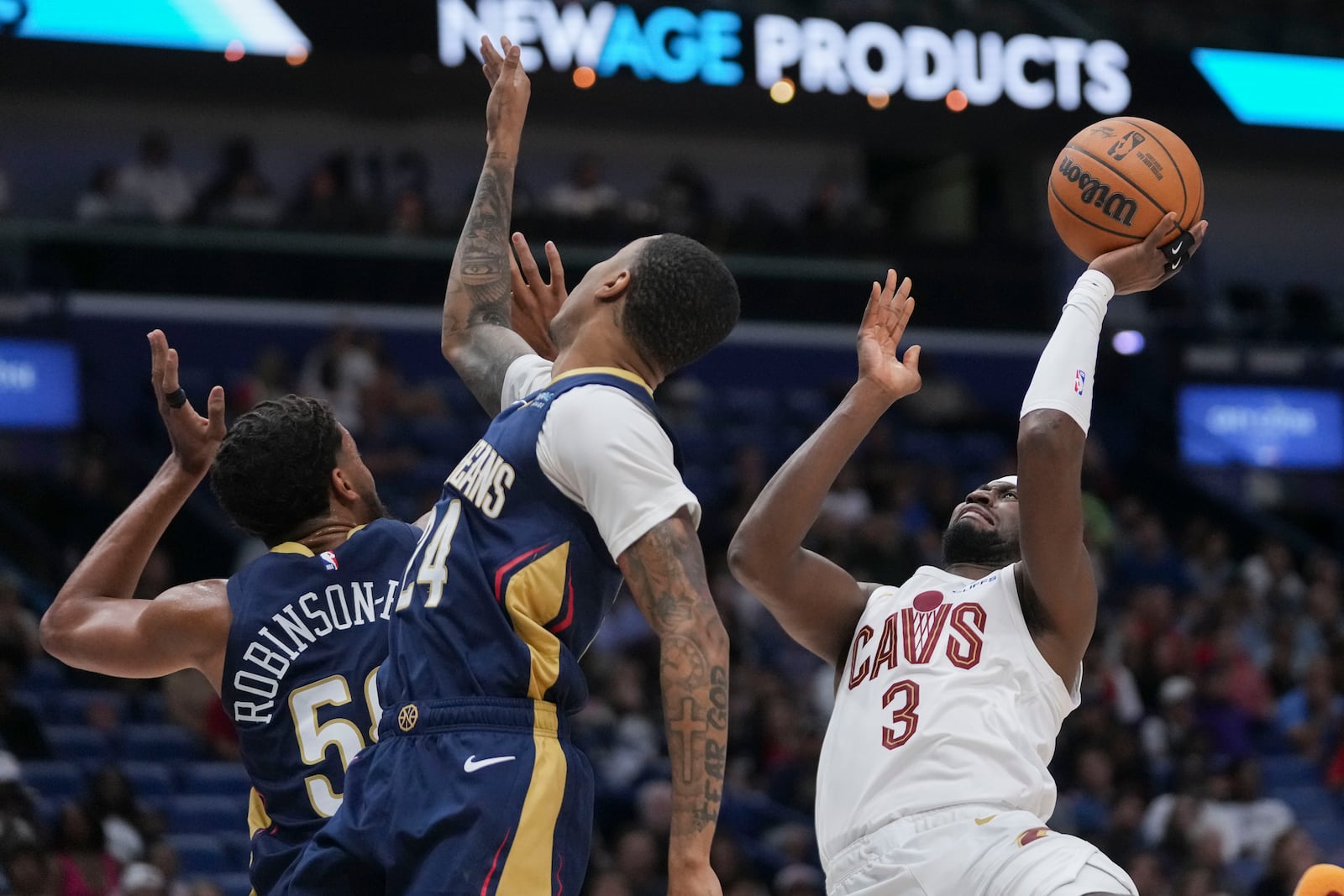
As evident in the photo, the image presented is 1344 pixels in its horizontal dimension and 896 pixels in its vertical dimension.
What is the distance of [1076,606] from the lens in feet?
13.3

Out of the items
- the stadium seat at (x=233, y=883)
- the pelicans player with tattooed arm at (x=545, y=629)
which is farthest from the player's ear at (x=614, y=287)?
the stadium seat at (x=233, y=883)

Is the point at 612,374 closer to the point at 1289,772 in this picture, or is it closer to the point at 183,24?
the point at 1289,772

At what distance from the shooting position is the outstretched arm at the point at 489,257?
412 centimetres

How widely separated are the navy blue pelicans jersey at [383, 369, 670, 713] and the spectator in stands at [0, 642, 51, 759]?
22.8ft

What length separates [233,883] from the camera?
914 cm

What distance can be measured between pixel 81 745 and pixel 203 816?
109cm

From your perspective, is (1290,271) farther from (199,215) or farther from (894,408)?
(199,215)

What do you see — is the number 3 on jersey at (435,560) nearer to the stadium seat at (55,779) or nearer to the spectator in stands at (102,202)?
the stadium seat at (55,779)

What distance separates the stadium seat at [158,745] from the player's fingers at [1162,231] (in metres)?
7.42

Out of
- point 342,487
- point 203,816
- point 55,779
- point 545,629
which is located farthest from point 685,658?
point 55,779

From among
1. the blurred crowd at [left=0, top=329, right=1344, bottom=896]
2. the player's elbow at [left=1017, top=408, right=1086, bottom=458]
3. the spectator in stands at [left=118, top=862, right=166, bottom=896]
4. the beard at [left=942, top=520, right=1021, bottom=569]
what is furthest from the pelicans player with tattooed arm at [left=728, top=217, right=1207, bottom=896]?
the spectator in stands at [left=118, top=862, right=166, bottom=896]

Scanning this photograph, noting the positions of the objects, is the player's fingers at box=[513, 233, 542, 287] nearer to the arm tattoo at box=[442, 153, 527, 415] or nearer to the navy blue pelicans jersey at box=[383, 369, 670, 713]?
the arm tattoo at box=[442, 153, 527, 415]

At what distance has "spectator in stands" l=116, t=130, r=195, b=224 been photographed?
14641 millimetres

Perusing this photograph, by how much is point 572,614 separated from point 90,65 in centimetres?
1220
